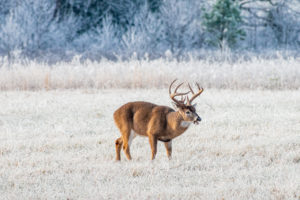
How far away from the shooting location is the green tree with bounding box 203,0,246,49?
30.0 metres

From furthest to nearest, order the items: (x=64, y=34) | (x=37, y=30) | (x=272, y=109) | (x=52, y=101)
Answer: (x=64, y=34), (x=37, y=30), (x=52, y=101), (x=272, y=109)

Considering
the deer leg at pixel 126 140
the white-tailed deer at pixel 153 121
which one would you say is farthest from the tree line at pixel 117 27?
the white-tailed deer at pixel 153 121

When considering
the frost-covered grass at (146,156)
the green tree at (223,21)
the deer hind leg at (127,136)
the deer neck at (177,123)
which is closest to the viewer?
the frost-covered grass at (146,156)

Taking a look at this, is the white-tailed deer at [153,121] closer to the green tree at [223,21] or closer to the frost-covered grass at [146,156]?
the frost-covered grass at [146,156]

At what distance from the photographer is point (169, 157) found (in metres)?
4.80

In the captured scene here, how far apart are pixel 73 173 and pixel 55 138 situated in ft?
5.42

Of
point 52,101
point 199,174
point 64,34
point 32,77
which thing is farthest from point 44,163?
point 64,34

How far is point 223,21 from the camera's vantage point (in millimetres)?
30109

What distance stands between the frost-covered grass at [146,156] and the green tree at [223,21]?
2171cm

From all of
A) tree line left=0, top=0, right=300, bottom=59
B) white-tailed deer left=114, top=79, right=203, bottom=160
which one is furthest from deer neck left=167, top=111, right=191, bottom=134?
tree line left=0, top=0, right=300, bottom=59

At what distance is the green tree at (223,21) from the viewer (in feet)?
98.6

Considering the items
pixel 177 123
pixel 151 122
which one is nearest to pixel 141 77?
pixel 151 122

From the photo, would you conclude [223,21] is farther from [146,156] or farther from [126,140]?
[126,140]

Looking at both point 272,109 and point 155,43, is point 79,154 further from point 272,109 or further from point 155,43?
point 155,43
